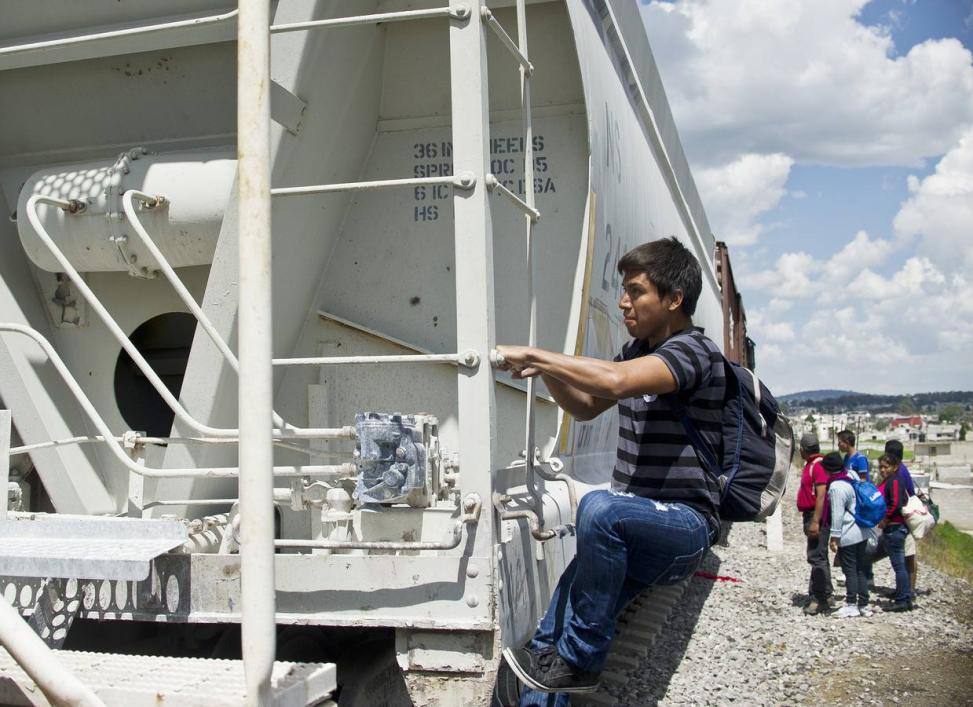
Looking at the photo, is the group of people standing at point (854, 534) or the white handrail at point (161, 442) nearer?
the white handrail at point (161, 442)

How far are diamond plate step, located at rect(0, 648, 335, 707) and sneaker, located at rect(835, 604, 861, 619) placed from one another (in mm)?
6935

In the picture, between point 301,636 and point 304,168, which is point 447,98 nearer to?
point 304,168

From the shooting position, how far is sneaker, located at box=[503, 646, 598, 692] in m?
2.76

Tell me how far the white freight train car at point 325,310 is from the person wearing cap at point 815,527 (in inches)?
170

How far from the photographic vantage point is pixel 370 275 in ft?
12.9

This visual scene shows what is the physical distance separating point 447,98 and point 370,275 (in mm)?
824

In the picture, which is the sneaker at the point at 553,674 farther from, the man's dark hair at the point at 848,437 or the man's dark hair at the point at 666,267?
the man's dark hair at the point at 848,437

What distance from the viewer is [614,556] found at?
274 centimetres

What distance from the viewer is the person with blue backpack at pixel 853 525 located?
8359mm

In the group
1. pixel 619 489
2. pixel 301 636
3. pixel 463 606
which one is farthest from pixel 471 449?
pixel 301 636

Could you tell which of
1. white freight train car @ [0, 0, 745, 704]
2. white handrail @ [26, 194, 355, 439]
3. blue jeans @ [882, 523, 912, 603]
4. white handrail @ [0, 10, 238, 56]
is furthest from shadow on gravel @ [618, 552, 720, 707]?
white handrail @ [0, 10, 238, 56]

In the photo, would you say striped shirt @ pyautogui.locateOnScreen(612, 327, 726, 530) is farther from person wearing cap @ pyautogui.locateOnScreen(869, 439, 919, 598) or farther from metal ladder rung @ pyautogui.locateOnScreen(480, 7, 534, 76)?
person wearing cap @ pyautogui.locateOnScreen(869, 439, 919, 598)

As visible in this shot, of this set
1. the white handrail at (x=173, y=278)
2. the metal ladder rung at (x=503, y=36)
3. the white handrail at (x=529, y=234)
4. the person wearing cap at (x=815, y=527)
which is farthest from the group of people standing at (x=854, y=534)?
the white handrail at (x=173, y=278)

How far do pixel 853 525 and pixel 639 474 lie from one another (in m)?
6.25
